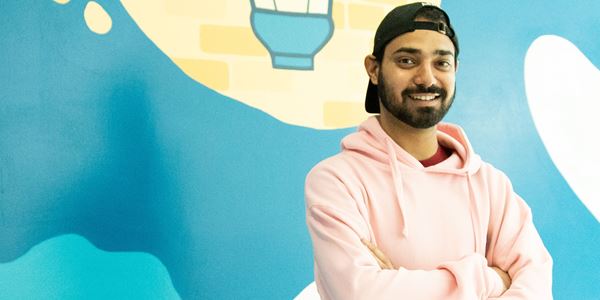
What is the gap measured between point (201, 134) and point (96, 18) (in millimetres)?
425

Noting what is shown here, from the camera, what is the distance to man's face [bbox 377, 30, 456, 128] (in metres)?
1.43

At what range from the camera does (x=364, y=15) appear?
7.20ft

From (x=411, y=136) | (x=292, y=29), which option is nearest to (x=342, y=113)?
(x=292, y=29)

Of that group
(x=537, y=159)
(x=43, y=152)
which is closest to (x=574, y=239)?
(x=537, y=159)

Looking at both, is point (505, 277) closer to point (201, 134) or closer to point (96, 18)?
point (201, 134)

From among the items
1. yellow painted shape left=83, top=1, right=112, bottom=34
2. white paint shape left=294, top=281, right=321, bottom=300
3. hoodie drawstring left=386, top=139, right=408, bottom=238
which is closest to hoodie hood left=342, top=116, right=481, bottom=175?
hoodie drawstring left=386, top=139, right=408, bottom=238

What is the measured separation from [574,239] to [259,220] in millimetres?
1116

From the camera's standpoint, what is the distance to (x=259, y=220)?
6.59 feet

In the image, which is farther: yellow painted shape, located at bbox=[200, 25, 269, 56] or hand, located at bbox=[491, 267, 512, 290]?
yellow painted shape, located at bbox=[200, 25, 269, 56]

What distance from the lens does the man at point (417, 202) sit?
1315mm

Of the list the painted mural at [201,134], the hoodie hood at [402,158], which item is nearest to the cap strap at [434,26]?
the hoodie hood at [402,158]

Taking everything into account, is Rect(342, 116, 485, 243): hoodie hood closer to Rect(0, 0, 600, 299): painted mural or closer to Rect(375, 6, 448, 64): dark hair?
Rect(375, 6, 448, 64): dark hair

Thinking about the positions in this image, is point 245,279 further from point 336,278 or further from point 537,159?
point 537,159

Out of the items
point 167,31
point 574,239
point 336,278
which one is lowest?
point 574,239
